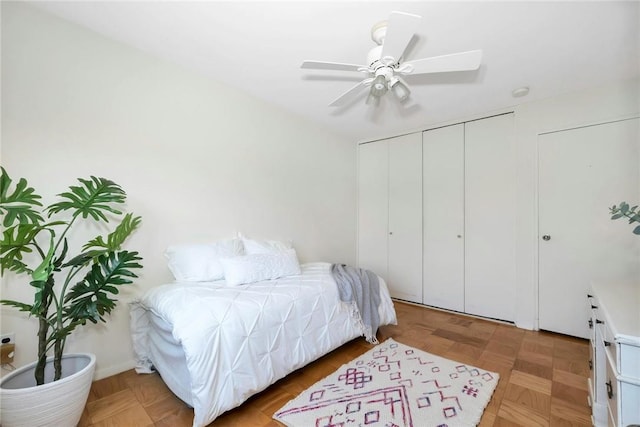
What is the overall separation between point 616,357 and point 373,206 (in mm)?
3020

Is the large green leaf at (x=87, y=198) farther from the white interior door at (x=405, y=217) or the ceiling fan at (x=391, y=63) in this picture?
the white interior door at (x=405, y=217)

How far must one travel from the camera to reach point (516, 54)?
2014mm

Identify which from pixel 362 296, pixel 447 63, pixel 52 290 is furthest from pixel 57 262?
pixel 447 63

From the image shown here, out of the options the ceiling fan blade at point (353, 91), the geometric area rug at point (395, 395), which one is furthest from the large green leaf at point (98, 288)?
the ceiling fan blade at point (353, 91)

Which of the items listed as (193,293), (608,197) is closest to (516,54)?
(608,197)

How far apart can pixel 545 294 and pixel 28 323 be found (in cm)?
414

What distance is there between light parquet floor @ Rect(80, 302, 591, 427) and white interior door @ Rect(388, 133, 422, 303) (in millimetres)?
910

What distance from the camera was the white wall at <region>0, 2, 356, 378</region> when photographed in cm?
164

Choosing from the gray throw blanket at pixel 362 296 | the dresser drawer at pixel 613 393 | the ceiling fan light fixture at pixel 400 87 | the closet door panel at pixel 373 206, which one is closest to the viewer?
the dresser drawer at pixel 613 393

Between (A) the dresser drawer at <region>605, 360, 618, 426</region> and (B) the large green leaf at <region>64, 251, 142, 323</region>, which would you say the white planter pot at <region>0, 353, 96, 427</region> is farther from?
(A) the dresser drawer at <region>605, 360, 618, 426</region>

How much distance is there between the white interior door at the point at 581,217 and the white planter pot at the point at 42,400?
12.0ft

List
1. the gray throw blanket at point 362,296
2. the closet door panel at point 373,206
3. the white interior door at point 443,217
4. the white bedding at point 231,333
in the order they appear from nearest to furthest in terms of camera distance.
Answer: the white bedding at point 231,333 < the gray throw blanket at point 362,296 < the white interior door at point 443,217 < the closet door panel at point 373,206

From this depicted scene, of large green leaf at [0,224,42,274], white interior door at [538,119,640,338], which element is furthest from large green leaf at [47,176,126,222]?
white interior door at [538,119,640,338]

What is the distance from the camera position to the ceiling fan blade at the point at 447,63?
61.5 inches
